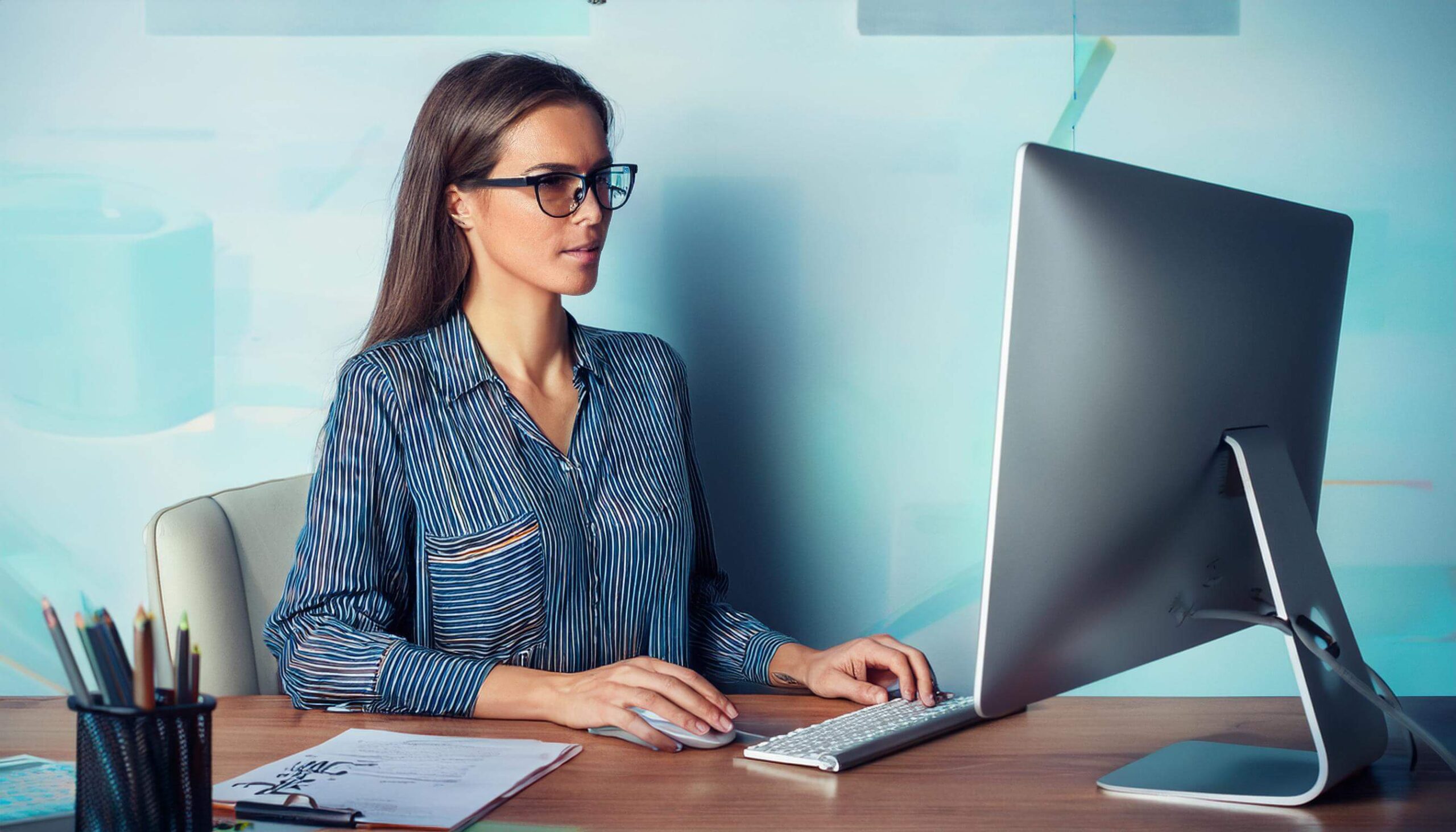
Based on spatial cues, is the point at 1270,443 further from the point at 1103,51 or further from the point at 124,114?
the point at 124,114

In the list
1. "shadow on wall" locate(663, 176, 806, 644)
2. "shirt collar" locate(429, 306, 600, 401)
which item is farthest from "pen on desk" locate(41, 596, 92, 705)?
"shadow on wall" locate(663, 176, 806, 644)

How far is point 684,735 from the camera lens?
1.10 meters

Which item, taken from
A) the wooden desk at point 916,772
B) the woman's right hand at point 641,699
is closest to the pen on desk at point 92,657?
the wooden desk at point 916,772

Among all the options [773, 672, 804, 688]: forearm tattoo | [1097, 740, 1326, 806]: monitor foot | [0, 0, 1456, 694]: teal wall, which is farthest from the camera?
[0, 0, 1456, 694]: teal wall

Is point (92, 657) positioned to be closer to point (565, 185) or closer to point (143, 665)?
point (143, 665)

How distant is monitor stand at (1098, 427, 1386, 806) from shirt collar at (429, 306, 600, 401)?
100 centimetres

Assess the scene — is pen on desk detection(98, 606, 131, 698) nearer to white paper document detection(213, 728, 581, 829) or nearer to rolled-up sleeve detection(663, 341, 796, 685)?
white paper document detection(213, 728, 581, 829)

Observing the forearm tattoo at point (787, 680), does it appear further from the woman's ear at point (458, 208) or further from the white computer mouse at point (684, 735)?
the woman's ear at point (458, 208)

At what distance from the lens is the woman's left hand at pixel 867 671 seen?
1.30 metres

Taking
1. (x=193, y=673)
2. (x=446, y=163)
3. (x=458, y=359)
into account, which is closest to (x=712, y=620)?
(x=458, y=359)

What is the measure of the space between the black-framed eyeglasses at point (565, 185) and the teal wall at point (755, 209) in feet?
1.58

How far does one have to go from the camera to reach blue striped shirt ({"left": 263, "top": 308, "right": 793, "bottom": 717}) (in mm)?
1342

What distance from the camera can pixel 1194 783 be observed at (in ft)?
3.29

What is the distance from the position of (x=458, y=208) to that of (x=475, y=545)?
1.77ft
